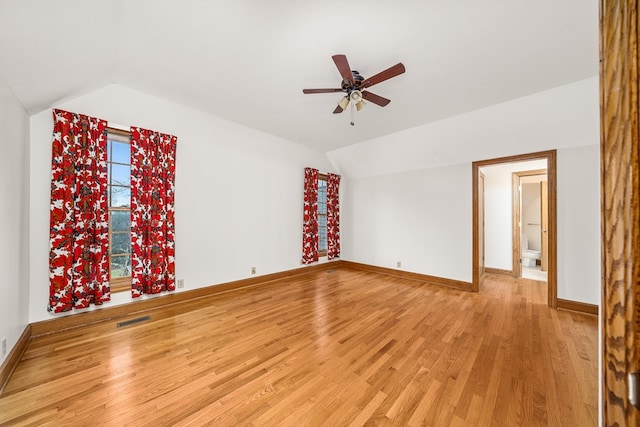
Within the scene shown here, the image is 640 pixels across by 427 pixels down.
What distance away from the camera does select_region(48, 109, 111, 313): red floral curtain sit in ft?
7.98

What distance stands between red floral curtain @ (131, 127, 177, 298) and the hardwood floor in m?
0.46

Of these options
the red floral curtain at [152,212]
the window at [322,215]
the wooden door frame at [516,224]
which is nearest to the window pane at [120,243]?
the red floral curtain at [152,212]

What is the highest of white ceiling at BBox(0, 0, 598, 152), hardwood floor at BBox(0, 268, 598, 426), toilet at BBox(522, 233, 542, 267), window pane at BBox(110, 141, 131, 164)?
white ceiling at BBox(0, 0, 598, 152)

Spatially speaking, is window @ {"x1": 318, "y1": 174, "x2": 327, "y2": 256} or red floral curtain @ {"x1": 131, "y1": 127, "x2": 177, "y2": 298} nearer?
red floral curtain @ {"x1": 131, "y1": 127, "x2": 177, "y2": 298}

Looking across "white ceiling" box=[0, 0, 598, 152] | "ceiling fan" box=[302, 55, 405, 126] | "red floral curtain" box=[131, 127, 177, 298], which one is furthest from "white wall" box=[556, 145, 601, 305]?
"red floral curtain" box=[131, 127, 177, 298]

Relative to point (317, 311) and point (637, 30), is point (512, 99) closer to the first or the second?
point (637, 30)

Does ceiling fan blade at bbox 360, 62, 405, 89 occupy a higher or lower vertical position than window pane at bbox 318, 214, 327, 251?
higher

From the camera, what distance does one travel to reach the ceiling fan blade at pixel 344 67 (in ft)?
6.44

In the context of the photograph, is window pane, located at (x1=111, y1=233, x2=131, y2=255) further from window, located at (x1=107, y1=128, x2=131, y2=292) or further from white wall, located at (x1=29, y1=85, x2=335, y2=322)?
white wall, located at (x1=29, y1=85, x2=335, y2=322)

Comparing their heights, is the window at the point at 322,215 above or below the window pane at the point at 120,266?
above

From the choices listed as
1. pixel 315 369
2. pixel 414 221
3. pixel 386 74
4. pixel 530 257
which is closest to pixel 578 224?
pixel 414 221

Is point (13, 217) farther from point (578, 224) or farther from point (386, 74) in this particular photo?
point (578, 224)

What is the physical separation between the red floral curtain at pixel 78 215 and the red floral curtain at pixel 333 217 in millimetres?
3894

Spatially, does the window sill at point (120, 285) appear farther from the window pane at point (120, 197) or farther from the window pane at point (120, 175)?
the window pane at point (120, 175)
